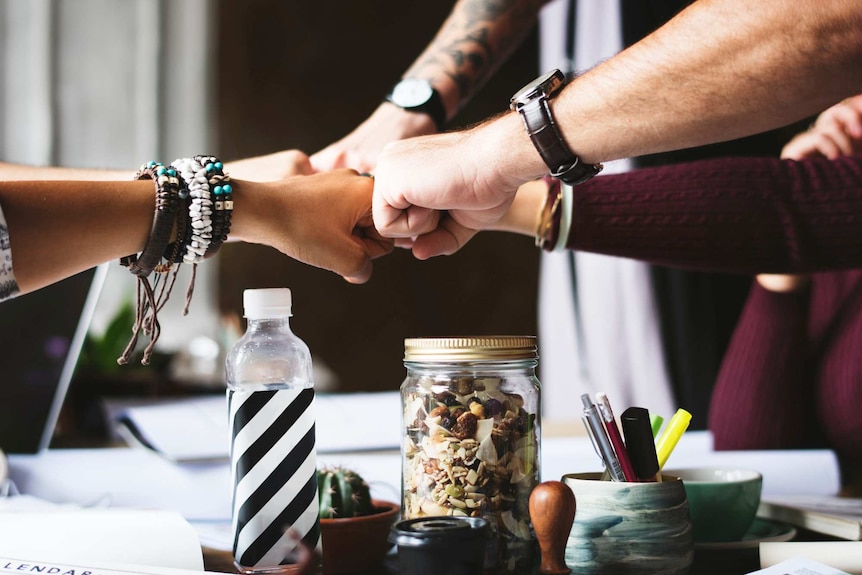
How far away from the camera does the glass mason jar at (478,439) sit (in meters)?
0.53

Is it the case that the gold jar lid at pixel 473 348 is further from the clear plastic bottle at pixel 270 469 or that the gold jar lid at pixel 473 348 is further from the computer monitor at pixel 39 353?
the computer monitor at pixel 39 353

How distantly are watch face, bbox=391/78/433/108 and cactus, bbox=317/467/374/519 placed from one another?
2.25 feet

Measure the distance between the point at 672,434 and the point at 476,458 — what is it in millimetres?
187

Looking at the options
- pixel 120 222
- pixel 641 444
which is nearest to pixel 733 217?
pixel 641 444

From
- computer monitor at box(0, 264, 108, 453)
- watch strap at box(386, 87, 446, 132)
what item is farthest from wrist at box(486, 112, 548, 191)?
computer monitor at box(0, 264, 108, 453)

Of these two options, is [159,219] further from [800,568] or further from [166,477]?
[800,568]

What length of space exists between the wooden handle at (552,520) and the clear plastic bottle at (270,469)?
0.16 metres

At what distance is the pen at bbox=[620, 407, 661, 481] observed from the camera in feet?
1.84

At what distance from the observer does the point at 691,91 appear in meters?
0.57

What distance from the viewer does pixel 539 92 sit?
638 mm

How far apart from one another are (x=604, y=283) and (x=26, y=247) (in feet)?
5.01

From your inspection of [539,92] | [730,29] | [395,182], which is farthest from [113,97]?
[730,29]

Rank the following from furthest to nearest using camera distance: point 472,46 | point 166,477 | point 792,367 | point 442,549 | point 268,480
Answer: point 472,46, point 792,367, point 166,477, point 268,480, point 442,549

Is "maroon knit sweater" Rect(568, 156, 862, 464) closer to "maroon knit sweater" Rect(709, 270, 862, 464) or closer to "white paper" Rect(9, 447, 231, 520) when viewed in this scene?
"maroon knit sweater" Rect(709, 270, 862, 464)
